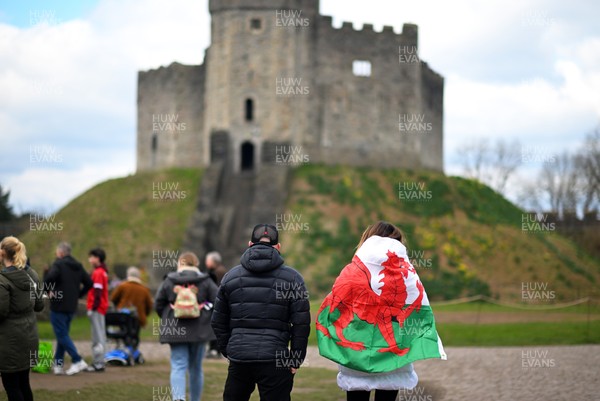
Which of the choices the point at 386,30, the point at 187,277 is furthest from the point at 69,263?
the point at 386,30

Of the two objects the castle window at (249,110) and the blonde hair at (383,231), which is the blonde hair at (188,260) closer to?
the blonde hair at (383,231)

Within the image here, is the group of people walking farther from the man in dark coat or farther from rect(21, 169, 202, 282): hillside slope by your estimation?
rect(21, 169, 202, 282): hillside slope

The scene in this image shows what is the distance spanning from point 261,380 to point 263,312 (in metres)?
0.66

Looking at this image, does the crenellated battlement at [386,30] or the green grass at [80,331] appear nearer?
the green grass at [80,331]

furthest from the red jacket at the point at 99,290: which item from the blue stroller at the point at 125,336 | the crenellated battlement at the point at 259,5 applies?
the crenellated battlement at the point at 259,5

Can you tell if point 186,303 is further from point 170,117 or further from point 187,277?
point 170,117

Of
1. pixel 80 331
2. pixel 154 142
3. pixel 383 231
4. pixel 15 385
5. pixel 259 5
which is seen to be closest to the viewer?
pixel 383 231

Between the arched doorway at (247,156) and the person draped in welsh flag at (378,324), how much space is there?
33938 mm

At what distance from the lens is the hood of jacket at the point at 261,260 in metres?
8.70

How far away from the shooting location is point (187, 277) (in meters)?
12.2

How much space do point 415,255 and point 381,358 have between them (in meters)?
29.0

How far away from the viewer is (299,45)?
42031 mm

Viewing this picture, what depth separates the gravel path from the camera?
1313 cm

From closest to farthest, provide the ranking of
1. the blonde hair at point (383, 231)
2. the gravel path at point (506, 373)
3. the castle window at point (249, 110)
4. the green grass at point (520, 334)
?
the blonde hair at point (383, 231) → the gravel path at point (506, 373) → the green grass at point (520, 334) → the castle window at point (249, 110)
